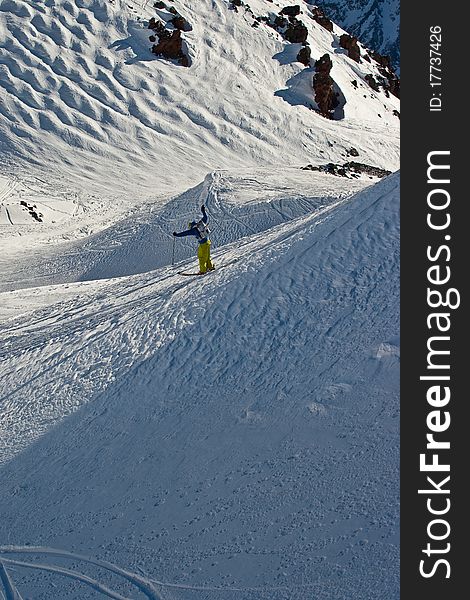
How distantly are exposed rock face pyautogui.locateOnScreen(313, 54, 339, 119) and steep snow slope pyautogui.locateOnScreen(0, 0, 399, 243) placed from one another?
0.79m

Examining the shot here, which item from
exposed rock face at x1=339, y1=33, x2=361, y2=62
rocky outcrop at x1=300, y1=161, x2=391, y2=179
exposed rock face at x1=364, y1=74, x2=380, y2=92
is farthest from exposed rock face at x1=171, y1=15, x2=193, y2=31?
rocky outcrop at x1=300, y1=161, x2=391, y2=179

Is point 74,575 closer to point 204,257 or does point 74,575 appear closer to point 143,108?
point 204,257

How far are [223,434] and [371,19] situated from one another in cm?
10716

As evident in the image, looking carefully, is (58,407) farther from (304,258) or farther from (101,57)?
(101,57)

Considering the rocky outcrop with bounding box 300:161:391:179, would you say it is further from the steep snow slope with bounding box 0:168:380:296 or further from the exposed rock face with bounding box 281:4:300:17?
the exposed rock face with bounding box 281:4:300:17

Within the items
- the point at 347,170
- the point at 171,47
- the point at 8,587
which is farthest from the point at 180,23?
the point at 8,587

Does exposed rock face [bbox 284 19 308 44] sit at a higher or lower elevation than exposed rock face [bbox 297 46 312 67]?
higher

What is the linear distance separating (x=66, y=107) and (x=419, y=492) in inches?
1471

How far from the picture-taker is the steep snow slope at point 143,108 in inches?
1401

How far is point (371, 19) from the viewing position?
10475 centimetres

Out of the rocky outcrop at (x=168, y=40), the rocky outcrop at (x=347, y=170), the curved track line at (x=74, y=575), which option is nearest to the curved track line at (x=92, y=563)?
the curved track line at (x=74, y=575)

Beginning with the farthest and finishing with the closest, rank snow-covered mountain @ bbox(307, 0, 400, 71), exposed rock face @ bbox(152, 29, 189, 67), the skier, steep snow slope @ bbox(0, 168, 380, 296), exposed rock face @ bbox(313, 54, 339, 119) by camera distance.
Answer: snow-covered mountain @ bbox(307, 0, 400, 71)
exposed rock face @ bbox(313, 54, 339, 119)
exposed rock face @ bbox(152, 29, 189, 67)
steep snow slope @ bbox(0, 168, 380, 296)
the skier

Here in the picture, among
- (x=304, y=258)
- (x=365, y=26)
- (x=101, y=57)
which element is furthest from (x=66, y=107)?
(x=365, y=26)

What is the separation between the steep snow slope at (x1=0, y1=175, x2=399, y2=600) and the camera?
7.57m
